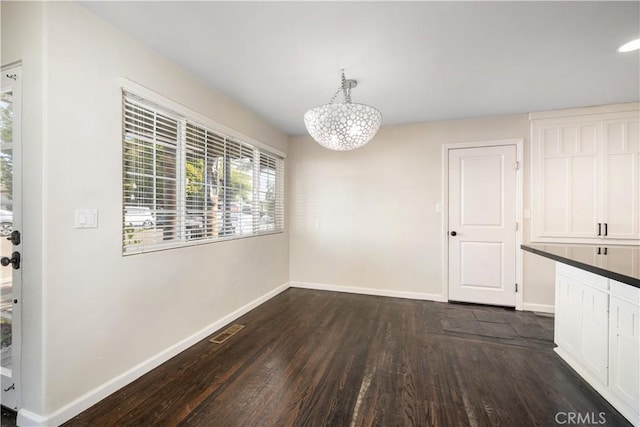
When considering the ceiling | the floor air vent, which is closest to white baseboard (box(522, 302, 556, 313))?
the ceiling

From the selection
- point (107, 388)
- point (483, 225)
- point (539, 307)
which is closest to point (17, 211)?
point (107, 388)

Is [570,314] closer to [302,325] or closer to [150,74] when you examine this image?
[302,325]

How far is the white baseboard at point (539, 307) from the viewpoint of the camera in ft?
11.1

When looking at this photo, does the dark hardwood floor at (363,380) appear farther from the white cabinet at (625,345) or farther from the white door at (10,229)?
the white door at (10,229)

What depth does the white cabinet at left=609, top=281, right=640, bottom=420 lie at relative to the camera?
1.55 metres

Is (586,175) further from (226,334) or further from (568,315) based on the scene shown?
(226,334)

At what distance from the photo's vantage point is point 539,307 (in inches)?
135

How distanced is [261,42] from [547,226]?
12.1 feet

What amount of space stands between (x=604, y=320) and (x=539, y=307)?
1874 millimetres

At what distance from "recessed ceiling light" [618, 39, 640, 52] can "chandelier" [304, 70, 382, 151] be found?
1789 millimetres

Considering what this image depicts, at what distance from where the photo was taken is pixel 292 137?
4430 millimetres

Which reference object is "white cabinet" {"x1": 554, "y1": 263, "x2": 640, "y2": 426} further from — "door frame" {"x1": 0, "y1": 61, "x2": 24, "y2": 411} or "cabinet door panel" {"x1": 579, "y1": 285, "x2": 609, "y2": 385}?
"door frame" {"x1": 0, "y1": 61, "x2": 24, "y2": 411}

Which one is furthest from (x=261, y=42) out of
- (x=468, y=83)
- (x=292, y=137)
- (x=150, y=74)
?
(x=292, y=137)

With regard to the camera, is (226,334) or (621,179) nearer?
(226,334)
